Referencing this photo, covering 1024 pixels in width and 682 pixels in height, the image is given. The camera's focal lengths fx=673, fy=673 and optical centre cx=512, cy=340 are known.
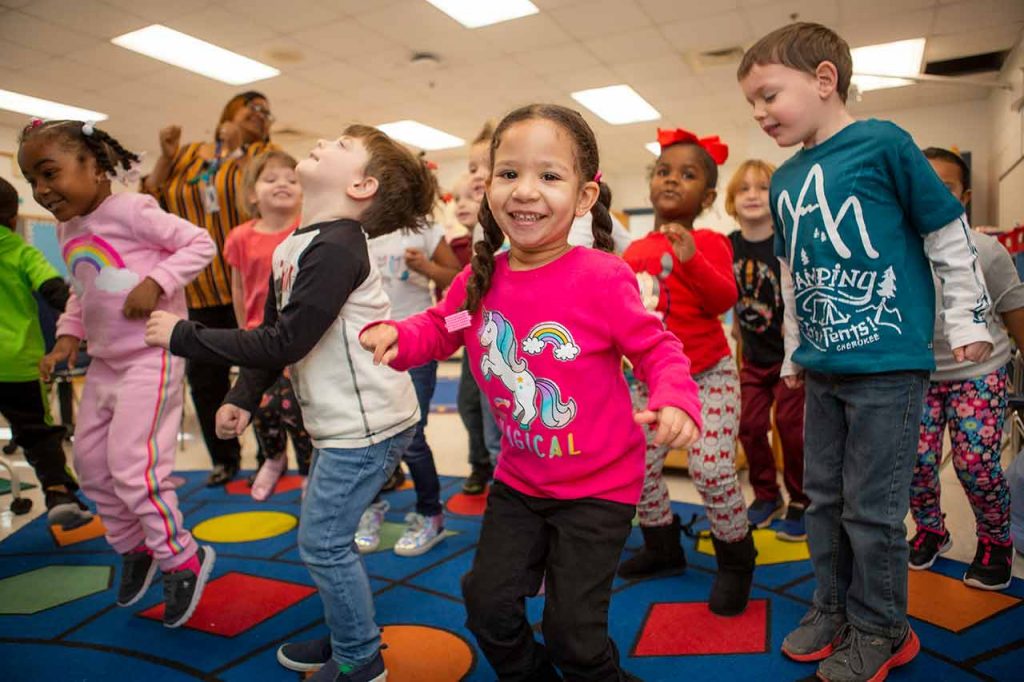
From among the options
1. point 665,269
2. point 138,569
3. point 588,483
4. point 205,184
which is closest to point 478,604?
point 588,483

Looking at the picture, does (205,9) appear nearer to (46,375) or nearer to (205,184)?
(205,184)

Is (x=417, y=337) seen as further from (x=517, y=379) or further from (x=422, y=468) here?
(x=422, y=468)

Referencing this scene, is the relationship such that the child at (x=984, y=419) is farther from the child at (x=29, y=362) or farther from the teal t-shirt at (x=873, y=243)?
the child at (x=29, y=362)

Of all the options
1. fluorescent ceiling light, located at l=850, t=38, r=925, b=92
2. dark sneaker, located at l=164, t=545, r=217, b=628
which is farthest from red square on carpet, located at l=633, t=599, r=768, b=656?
fluorescent ceiling light, located at l=850, t=38, r=925, b=92

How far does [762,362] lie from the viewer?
266 centimetres

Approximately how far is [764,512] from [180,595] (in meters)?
2.08

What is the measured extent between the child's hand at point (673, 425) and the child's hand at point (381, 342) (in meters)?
0.49

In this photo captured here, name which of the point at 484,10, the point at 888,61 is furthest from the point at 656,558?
the point at 888,61

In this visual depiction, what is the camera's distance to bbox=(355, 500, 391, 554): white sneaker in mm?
2424

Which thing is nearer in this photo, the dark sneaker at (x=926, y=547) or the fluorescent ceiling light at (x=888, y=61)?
the dark sneaker at (x=926, y=547)

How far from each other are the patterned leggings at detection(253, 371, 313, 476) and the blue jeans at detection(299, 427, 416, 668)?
129 cm

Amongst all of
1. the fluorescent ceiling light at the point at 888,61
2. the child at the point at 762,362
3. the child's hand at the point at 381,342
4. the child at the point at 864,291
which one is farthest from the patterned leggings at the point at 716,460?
the fluorescent ceiling light at the point at 888,61

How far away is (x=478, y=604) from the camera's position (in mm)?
1233

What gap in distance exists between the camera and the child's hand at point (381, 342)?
124 centimetres
